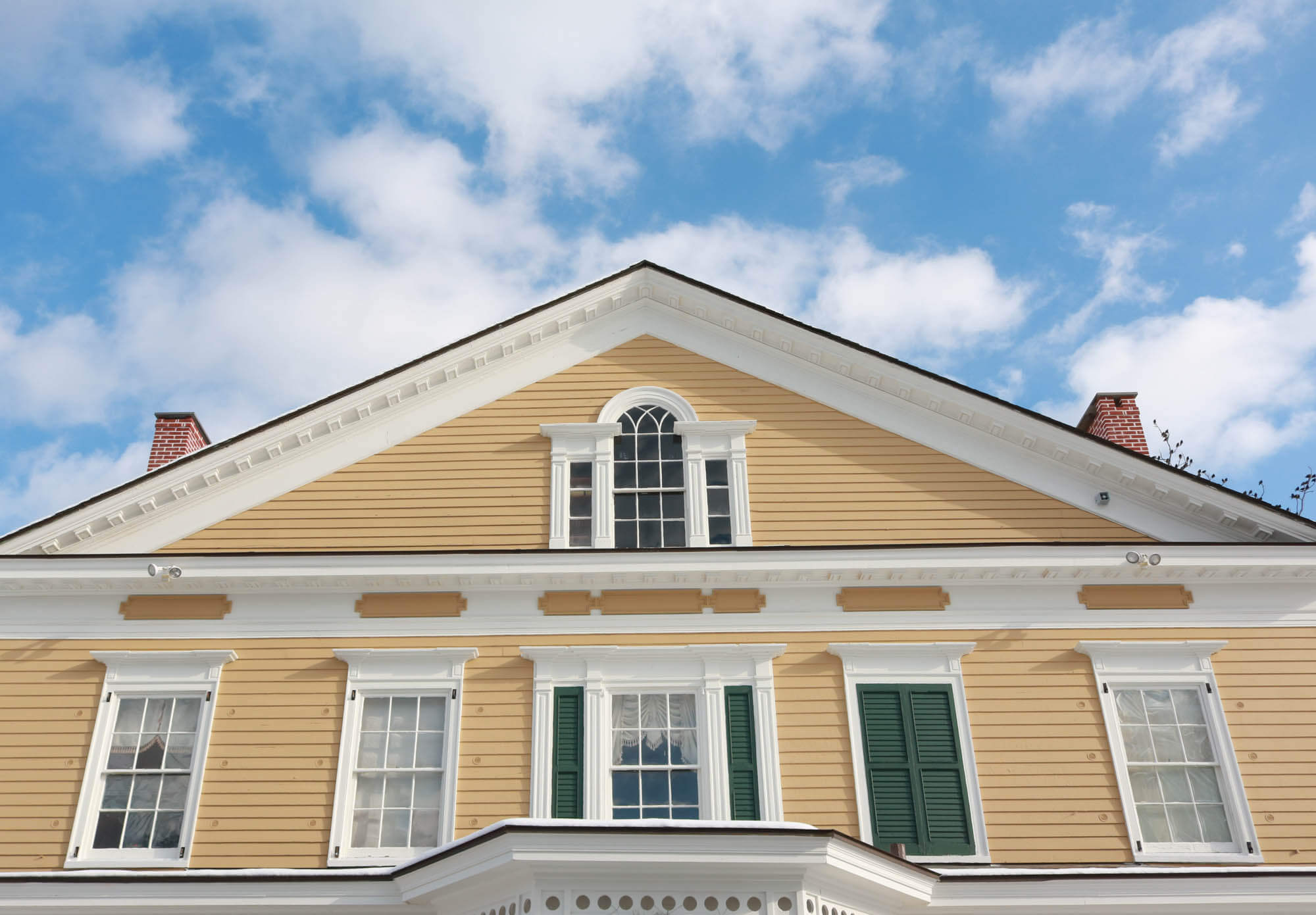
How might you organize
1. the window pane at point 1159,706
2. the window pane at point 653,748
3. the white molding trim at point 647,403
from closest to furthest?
1. the window pane at point 653,748
2. the window pane at point 1159,706
3. the white molding trim at point 647,403

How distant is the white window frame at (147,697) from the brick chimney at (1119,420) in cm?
1177

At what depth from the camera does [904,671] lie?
12.9 metres

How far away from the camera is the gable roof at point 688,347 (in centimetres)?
1391

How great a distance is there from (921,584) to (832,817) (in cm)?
301

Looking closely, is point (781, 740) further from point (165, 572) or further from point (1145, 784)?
point (165, 572)

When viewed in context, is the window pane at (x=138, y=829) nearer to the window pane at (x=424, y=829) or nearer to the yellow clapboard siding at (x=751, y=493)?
the window pane at (x=424, y=829)

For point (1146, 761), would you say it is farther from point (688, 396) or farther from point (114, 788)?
point (114, 788)

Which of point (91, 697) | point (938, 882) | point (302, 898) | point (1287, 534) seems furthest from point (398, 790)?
point (1287, 534)

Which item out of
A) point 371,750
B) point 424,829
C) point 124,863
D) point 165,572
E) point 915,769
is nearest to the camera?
point 124,863

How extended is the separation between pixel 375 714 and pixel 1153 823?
8829 millimetres

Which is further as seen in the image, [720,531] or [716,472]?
[716,472]

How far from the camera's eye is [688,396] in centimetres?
1510

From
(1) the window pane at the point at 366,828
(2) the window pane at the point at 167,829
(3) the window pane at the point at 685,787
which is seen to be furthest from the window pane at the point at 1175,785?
(2) the window pane at the point at 167,829

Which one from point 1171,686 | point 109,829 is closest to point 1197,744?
point 1171,686
